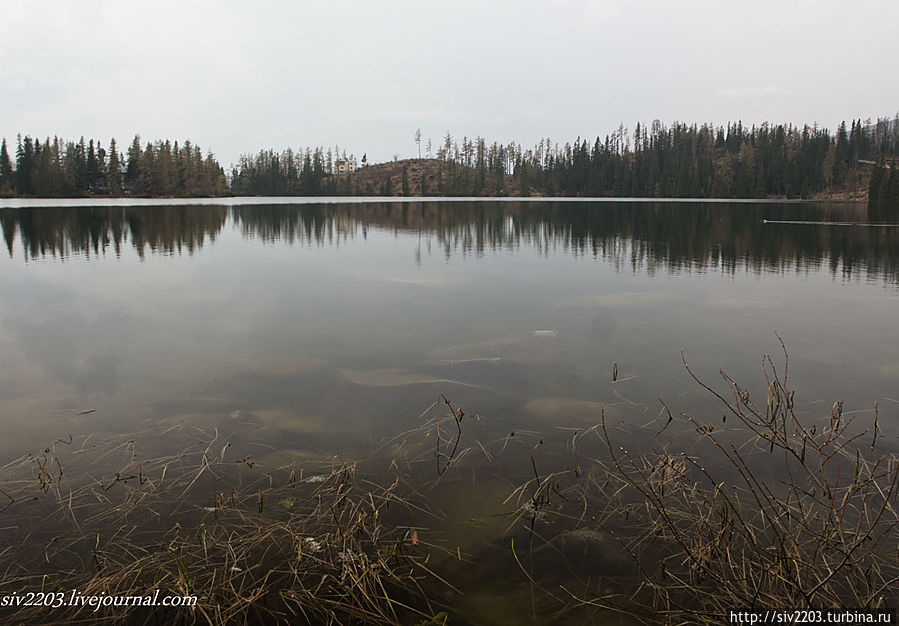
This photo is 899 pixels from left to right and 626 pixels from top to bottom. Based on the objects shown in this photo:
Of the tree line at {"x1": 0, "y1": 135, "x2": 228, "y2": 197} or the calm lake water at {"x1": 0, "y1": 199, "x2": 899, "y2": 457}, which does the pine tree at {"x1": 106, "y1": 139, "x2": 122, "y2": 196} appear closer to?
the tree line at {"x1": 0, "y1": 135, "x2": 228, "y2": 197}

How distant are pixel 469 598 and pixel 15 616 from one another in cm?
345

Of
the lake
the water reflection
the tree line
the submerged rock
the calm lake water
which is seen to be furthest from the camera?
the tree line

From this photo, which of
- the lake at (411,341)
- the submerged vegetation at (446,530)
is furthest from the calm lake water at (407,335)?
the submerged vegetation at (446,530)

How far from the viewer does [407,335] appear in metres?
12.3

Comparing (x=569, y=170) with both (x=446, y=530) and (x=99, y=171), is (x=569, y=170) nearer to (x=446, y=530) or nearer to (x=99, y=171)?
(x=99, y=171)

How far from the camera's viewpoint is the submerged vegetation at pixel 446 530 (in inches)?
169

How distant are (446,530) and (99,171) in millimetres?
150566

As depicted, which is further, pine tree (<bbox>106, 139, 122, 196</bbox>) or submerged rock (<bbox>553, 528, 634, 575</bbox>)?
pine tree (<bbox>106, 139, 122, 196</bbox>)

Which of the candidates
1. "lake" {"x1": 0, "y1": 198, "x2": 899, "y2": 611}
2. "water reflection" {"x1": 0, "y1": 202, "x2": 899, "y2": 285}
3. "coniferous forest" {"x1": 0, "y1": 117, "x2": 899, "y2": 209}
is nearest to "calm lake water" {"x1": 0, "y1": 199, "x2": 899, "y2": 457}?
"lake" {"x1": 0, "y1": 198, "x2": 899, "y2": 611}

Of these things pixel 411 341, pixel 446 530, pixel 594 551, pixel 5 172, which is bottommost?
pixel 594 551

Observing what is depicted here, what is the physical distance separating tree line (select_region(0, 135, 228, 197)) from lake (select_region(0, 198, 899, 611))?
4459 inches

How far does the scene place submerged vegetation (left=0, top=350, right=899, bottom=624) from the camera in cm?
430

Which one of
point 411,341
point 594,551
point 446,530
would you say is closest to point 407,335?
point 411,341

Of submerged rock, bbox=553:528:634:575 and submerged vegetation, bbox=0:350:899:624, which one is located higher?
submerged vegetation, bbox=0:350:899:624
